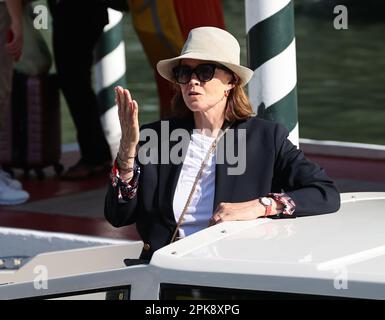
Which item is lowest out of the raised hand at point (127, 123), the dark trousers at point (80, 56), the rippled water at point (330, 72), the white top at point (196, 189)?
the rippled water at point (330, 72)

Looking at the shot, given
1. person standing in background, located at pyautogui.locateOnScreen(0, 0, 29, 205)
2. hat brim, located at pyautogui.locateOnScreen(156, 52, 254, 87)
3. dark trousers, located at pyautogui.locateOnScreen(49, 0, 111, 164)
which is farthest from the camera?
dark trousers, located at pyautogui.locateOnScreen(49, 0, 111, 164)

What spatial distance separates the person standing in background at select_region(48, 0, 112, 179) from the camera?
9023 millimetres

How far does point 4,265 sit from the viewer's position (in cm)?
659

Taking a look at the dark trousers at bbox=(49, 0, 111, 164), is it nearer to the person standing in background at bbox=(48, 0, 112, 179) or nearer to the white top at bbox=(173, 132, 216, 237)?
the person standing in background at bbox=(48, 0, 112, 179)

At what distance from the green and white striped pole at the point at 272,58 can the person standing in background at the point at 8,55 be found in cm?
208

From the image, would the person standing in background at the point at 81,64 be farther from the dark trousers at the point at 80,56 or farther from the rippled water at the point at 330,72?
the rippled water at the point at 330,72

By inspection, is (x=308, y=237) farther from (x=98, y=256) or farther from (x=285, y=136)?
(x=98, y=256)

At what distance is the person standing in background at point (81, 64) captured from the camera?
355 inches

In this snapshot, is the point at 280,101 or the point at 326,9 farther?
the point at 326,9

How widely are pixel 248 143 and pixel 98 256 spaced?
0.80 metres

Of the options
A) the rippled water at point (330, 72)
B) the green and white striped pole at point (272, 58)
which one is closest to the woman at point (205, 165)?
the green and white striped pole at point (272, 58)

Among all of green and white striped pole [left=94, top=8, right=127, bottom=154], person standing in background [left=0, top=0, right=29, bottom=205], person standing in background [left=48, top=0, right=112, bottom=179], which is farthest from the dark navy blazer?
green and white striped pole [left=94, top=8, right=127, bottom=154]
